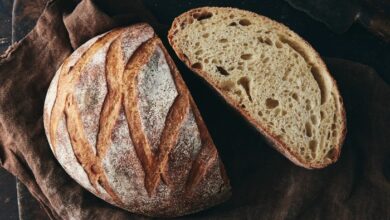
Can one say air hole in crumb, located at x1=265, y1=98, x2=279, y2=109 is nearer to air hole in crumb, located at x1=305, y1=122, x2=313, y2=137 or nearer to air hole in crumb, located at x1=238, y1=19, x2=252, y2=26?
air hole in crumb, located at x1=305, y1=122, x2=313, y2=137

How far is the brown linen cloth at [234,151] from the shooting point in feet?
8.45

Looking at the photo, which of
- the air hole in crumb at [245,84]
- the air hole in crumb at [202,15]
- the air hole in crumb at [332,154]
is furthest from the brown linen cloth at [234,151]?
the air hole in crumb at [202,15]

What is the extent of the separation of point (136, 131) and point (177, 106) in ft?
0.72

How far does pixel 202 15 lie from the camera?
8.22 ft

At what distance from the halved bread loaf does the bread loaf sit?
20cm

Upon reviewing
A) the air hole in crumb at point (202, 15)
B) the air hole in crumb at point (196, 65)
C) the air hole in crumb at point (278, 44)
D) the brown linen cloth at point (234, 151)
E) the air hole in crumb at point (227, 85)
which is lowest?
the brown linen cloth at point (234, 151)

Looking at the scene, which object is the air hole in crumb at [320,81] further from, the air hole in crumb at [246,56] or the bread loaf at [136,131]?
the bread loaf at [136,131]

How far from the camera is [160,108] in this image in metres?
2.31

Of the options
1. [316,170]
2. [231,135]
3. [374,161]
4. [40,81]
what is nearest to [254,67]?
[231,135]

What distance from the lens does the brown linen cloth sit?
2.57 metres

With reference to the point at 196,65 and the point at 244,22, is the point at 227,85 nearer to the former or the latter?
the point at 196,65

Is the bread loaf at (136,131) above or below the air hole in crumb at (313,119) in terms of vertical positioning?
above

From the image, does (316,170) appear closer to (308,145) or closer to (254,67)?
(308,145)

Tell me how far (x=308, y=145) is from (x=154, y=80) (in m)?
0.81
